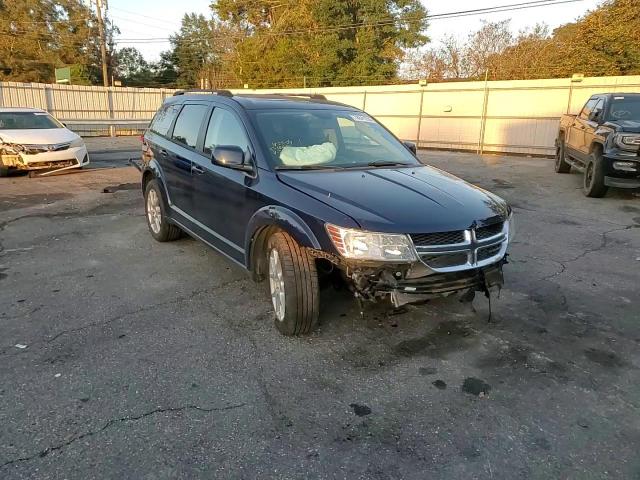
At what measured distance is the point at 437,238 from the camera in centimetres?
316

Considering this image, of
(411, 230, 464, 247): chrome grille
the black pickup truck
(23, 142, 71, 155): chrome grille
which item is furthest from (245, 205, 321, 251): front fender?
(23, 142, 71, 155): chrome grille

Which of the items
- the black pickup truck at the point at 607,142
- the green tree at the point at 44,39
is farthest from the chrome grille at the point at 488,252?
the green tree at the point at 44,39

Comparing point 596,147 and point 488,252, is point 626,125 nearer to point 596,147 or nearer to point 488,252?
point 596,147

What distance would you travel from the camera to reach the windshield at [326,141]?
4031 mm

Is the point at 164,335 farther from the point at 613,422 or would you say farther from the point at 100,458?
the point at 613,422

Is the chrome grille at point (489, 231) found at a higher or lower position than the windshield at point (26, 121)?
lower

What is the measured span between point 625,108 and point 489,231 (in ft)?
24.8

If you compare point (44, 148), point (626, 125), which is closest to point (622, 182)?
point (626, 125)

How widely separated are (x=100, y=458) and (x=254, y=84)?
130 feet

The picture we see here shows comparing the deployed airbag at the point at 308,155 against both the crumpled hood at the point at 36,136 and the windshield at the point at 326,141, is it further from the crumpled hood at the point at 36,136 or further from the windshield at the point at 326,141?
the crumpled hood at the point at 36,136

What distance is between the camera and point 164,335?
3652mm

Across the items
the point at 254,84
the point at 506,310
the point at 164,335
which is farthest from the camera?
the point at 254,84

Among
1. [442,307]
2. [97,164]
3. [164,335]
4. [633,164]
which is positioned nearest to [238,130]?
[164,335]

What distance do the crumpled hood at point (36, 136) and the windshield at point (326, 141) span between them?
837 centimetres
